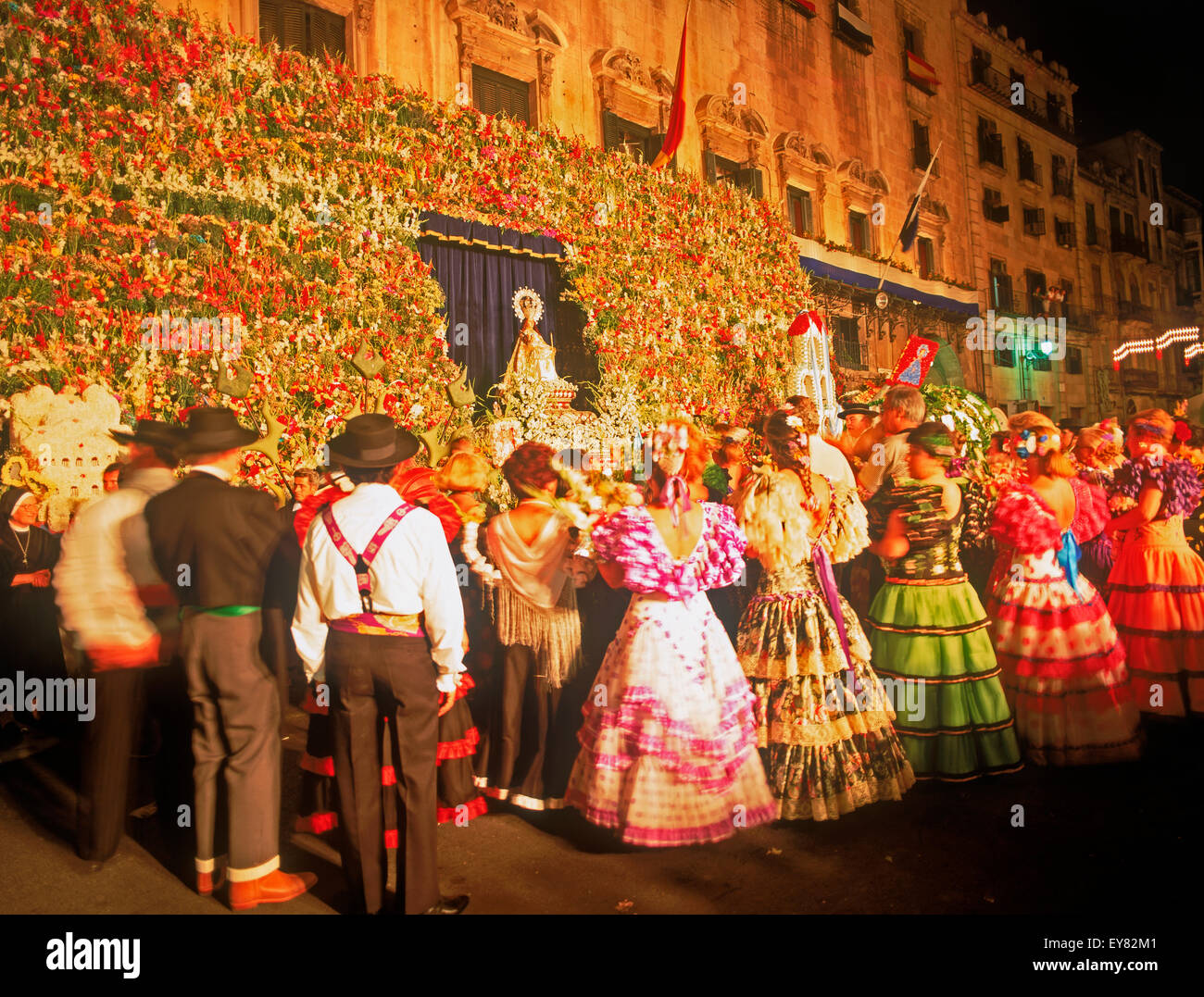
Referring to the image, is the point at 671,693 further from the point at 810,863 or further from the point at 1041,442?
the point at 1041,442

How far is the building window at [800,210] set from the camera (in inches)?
609

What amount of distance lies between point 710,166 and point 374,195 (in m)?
6.95

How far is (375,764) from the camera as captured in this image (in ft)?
11.5

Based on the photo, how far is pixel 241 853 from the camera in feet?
11.7

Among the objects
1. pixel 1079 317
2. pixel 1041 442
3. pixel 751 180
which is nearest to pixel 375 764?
pixel 1041 442

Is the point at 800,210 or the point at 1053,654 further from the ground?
the point at 800,210

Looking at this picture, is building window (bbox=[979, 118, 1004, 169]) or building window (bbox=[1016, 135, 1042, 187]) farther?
building window (bbox=[1016, 135, 1042, 187])

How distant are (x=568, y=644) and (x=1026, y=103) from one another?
20.6 metres

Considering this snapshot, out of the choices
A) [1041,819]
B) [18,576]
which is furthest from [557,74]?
[1041,819]

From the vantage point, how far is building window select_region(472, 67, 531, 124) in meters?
11.3

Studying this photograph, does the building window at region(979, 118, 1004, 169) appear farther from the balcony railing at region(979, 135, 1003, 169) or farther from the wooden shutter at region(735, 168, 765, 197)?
the wooden shutter at region(735, 168, 765, 197)

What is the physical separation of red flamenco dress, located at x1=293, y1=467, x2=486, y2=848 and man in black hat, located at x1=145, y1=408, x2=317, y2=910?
1.48 feet

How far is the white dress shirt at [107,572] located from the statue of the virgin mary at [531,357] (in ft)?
21.8

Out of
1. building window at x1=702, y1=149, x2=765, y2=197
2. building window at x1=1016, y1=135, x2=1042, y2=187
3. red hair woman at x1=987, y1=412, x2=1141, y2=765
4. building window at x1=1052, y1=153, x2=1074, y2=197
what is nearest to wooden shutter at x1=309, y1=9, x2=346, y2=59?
building window at x1=702, y1=149, x2=765, y2=197
